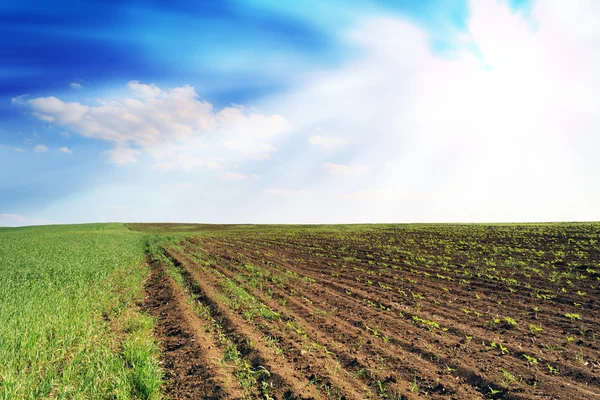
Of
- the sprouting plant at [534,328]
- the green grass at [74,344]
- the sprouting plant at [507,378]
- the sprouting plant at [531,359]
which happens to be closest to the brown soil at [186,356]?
the green grass at [74,344]

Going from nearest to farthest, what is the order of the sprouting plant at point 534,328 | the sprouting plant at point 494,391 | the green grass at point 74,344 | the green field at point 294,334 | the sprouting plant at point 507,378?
the green grass at point 74,344, the green field at point 294,334, the sprouting plant at point 494,391, the sprouting plant at point 507,378, the sprouting plant at point 534,328

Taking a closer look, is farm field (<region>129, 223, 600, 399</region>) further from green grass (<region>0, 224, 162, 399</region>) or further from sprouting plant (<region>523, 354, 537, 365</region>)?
green grass (<region>0, 224, 162, 399</region>)

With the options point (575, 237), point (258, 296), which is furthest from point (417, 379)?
point (575, 237)

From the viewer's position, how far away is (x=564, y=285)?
13.6 m

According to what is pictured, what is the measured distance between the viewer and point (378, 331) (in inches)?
322

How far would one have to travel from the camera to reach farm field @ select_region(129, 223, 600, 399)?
5.69m

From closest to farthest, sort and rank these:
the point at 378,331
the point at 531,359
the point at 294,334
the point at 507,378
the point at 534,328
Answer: the point at 507,378 → the point at 531,359 → the point at 294,334 → the point at 378,331 → the point at 534,328

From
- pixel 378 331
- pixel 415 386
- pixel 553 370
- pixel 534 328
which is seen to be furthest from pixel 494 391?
pixel 534 328

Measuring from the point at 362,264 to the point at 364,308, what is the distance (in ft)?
27.6

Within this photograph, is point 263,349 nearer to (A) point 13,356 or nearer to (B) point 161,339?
(B) point 161,339

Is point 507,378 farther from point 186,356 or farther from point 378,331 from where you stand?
point 186,356

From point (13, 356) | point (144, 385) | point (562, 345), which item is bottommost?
point (562, 345)

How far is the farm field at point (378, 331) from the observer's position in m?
5.69

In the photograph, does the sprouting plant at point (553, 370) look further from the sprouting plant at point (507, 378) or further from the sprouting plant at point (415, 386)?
the sprouting plant at point (415, 386)
